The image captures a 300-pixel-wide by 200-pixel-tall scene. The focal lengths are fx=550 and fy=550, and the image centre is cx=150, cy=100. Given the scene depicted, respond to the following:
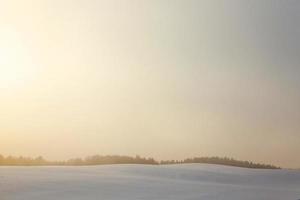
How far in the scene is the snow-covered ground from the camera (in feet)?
25.7

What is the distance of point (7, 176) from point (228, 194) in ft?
11.7

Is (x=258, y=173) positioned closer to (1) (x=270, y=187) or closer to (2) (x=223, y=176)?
(2) (x=223, y=176)

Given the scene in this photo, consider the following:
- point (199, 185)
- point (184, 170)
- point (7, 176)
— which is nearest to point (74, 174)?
point (7, 176)

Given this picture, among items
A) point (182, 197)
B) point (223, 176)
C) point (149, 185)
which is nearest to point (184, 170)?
point (223, 176)

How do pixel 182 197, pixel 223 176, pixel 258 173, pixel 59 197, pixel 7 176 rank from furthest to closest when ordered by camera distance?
pixel 258 173 → pixel 223 176 → pixel 7 176 → pixel 182 197 → pixel 59 197

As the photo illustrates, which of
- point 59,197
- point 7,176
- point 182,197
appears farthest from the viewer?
point 7,176

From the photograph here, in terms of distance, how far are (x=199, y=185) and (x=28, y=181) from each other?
3115 millimetres

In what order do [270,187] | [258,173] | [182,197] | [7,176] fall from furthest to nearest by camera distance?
[258,173] → [270,187] → [7,176] → [182,197]

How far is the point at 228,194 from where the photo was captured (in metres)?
8.95

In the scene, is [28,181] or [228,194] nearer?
[28,181]

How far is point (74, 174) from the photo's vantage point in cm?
980

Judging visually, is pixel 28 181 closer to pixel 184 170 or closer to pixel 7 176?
pixel 7 176

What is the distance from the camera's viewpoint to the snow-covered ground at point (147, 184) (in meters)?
7.84

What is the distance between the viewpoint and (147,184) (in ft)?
30.7
